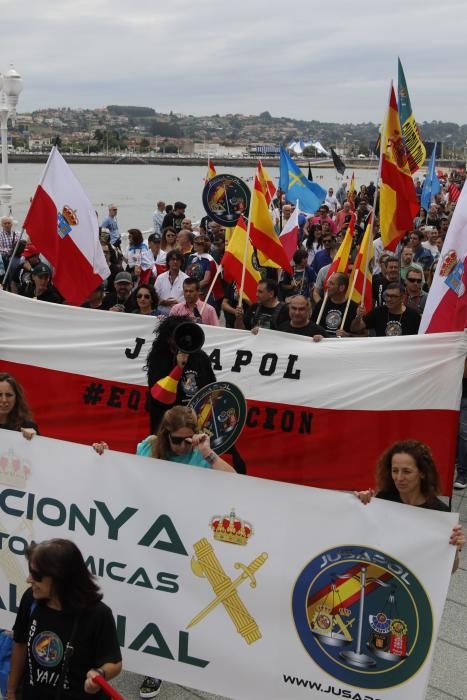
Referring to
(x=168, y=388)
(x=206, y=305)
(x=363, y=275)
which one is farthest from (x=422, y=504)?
(x=363, y=275)

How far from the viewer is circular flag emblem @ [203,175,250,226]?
11.0 m

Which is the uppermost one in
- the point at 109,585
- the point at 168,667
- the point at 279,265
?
the point at 279,265

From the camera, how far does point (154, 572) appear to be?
398cm

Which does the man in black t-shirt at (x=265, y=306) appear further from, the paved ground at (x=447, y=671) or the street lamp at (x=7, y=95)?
the street lamp at (x=7, y=95)

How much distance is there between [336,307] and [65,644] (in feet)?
17.7

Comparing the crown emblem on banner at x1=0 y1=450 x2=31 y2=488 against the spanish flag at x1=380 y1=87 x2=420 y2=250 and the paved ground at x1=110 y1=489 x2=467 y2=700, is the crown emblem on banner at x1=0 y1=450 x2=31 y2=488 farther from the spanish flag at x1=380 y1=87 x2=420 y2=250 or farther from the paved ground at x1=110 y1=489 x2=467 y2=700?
the spanish flag at x1=380 y1=87 x2=420 y2=250

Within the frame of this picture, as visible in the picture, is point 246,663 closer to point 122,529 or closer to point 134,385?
point 122,529

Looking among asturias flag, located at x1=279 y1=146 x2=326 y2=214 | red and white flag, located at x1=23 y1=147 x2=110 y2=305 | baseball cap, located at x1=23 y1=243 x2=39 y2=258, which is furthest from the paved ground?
asturias flag, located at x1=279 y1=146 x2=326 y2=214

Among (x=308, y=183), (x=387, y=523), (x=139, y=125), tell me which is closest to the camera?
(x=387, y=523)

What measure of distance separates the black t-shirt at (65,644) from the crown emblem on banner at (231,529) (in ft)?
2.90

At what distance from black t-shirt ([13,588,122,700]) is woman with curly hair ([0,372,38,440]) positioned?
1836 mm

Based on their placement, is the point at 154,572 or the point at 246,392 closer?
the point at 154,572

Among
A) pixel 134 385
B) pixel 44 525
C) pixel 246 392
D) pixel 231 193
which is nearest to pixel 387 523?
pixel 44 525

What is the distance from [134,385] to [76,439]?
2.03ft
